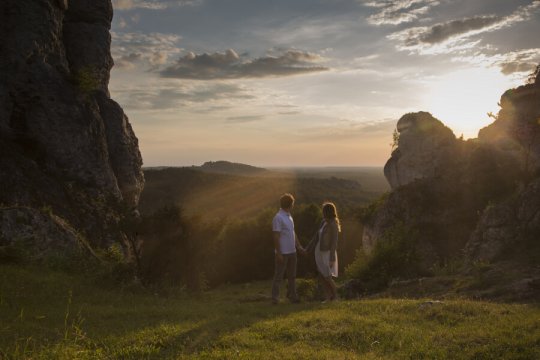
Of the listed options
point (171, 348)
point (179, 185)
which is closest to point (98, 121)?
point (171, 348)

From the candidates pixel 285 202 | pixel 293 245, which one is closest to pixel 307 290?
pixel 293 245

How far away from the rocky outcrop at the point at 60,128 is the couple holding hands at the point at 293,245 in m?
9.84

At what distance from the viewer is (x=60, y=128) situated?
26.7 m

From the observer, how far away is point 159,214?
2011 cm

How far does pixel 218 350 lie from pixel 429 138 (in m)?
41.3

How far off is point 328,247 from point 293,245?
1.22 m

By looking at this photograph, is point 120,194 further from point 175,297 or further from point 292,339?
point 292,339

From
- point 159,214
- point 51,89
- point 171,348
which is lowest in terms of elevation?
point 171,348

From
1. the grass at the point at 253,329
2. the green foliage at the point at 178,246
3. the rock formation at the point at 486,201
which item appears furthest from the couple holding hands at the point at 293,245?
the rock formation at the point at 486,201

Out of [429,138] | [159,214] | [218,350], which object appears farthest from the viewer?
[429,138]

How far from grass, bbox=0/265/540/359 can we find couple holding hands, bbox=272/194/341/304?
1349mm

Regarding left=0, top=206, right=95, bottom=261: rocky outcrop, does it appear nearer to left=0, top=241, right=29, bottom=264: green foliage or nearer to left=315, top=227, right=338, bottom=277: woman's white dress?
left=0, top=241, right=29, bottom=264: green foliage

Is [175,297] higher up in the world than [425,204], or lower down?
lower down

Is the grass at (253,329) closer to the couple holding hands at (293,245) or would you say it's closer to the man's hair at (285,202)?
the couple holding hands at (293,245)
